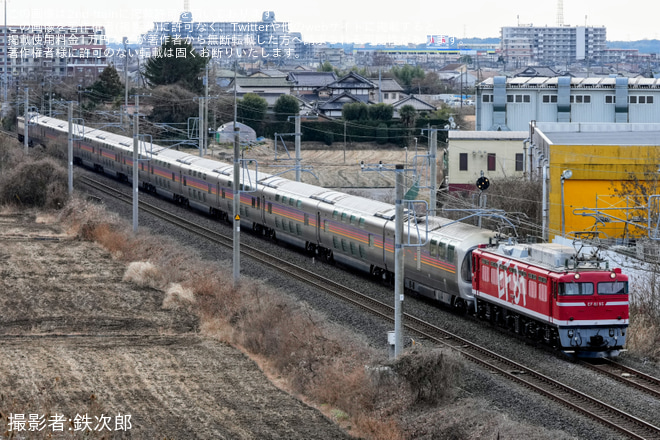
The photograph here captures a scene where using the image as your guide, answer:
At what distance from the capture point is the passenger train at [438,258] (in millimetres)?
23406

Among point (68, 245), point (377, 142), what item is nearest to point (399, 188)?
point (68, 245)

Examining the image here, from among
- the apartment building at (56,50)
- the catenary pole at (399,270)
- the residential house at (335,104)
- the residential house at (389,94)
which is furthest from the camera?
the apartment building at (56,50)

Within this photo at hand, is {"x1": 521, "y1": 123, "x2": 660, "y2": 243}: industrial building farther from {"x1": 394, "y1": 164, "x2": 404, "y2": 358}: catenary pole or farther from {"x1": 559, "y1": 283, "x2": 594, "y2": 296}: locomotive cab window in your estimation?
{"x1": 394, "y1": 164, "x2": 404, "y2": 358}: catenary pole

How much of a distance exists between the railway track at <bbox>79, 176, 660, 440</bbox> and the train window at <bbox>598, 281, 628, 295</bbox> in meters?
2.05

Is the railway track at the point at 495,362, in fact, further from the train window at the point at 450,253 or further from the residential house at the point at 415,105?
the residential house at the point at 415,105

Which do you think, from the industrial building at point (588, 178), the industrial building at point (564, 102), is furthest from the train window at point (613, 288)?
the industrial building at point (564, 102)

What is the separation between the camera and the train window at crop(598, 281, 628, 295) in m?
23.4

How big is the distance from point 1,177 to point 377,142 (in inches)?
1726

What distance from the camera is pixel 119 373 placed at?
74.6ft

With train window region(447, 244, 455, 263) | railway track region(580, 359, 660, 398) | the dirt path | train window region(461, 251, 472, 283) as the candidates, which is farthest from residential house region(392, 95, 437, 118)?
railway track region(580, 359, 660, 398)

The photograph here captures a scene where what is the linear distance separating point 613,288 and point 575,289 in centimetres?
97

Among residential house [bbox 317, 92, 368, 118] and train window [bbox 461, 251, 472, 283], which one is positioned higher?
residential house [bbox 317, 92, 368, 118]

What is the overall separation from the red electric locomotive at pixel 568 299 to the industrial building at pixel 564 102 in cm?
4736

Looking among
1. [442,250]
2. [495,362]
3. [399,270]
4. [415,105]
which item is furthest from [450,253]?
[415,105]
